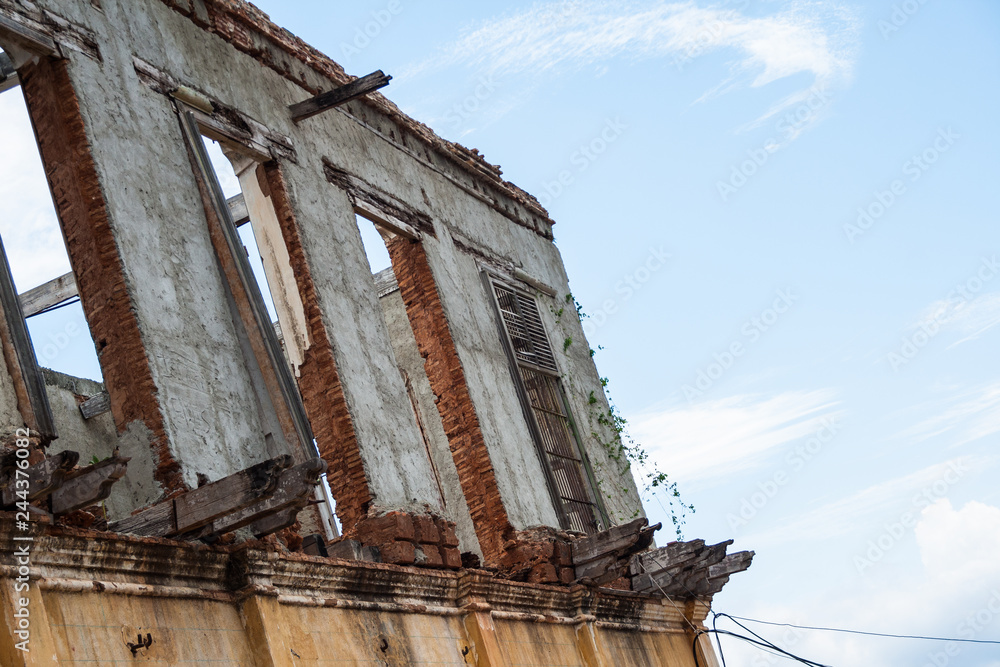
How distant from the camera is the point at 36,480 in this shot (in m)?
4.87

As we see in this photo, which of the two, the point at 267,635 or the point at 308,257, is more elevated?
the point at 308,257

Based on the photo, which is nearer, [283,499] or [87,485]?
[87,485]

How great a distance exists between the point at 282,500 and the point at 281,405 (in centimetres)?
171

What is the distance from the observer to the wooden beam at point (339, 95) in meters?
9.62

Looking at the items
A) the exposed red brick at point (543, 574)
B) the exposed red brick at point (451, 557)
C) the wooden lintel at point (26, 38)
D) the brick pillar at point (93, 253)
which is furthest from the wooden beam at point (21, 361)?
the exposed red brick at point (543, 574)

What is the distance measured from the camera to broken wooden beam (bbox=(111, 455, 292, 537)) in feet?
19.2

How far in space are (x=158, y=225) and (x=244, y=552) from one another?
2294 mm

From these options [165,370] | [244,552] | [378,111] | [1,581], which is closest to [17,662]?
[1,581]

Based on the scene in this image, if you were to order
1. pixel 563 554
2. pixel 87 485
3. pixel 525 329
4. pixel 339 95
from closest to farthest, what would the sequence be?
pixel 87 485, pixel 339 95, pixel 563 554, pixel 525 329

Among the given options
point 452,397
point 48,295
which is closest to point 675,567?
point 452,397

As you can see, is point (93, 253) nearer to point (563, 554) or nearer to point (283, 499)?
point (283, 499)

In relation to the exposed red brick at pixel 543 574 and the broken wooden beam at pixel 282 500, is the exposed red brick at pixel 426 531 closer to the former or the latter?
the exposed red brick at pixel 543 574

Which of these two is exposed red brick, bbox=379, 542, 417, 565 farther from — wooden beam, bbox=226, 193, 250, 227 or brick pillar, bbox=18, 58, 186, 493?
wooden beam, bbox=226, 193, 250, 227

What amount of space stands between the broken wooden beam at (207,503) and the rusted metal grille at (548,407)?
5.73 m
